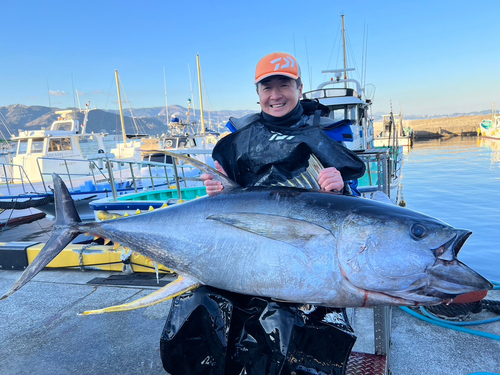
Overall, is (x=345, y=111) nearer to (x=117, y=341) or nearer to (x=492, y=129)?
(x=117, y=341)

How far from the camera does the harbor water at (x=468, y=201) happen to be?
246 inches

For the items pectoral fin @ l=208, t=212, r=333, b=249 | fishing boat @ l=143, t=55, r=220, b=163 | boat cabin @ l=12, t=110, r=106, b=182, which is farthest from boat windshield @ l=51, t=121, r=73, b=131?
pectoral fin @ l=208, t=212, r=333, b=249

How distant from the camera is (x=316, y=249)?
1243 millimetres

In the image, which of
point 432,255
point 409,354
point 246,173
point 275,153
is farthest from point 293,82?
point 409,354

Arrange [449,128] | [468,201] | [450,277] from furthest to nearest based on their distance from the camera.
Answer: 1. [449,128]
2. [468,201]
3. [450,277]

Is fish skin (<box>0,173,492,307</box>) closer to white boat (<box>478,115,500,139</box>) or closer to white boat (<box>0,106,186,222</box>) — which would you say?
white boat (<box>0,106,186,222</box>)

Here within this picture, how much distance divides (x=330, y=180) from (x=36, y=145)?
49.9 ft

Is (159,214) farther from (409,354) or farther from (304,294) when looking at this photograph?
(409,354)

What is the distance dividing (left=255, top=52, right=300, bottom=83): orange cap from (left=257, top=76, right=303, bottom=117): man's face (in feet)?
0.15

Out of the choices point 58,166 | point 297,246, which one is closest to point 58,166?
point 58,166

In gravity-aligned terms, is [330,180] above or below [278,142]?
below

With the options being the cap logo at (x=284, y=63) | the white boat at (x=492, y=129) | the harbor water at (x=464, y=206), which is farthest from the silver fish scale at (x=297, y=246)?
the white boat at (x=492, y=129)

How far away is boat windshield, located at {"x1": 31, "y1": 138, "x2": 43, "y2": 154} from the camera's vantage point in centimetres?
1334

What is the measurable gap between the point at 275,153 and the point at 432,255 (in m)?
0.92
